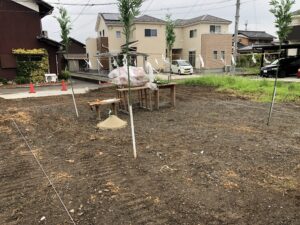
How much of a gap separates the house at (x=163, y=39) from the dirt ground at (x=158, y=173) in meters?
21.9

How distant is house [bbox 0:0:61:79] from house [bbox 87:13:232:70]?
976cm

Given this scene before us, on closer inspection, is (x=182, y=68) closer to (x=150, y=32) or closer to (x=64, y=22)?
(x=150, y=32)

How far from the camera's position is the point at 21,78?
682 inches

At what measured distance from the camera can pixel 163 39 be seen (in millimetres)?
28234

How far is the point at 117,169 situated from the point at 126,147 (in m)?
0.93

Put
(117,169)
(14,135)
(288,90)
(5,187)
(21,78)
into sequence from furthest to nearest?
1. (21,78)
2. (288,90)
3. (14,135)
4. (117,169)
5. (5,187)

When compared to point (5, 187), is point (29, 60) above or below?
above

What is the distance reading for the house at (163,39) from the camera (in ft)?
90.2

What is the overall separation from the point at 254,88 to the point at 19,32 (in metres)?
14.6

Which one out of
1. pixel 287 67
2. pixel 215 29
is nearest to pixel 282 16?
pixel 287 67

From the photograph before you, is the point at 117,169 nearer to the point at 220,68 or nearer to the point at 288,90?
the point at 288,90

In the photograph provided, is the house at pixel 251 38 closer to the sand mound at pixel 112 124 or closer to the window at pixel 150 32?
the window at pixel 150 32

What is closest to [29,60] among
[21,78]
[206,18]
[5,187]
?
[21,78]

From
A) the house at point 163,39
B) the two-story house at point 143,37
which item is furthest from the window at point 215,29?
the two-story house at point 143,37
